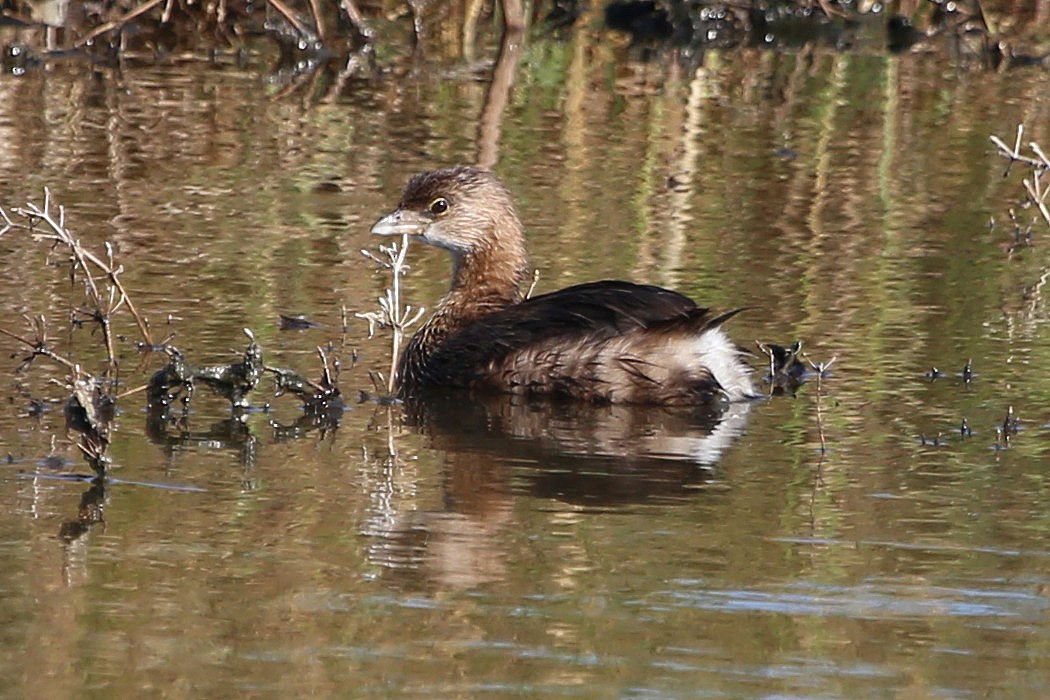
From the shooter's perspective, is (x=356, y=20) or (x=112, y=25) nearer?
(x=112, y=25)

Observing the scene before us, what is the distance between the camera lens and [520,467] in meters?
6.74

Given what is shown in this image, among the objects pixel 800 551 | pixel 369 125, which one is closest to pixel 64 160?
pixel 369 125

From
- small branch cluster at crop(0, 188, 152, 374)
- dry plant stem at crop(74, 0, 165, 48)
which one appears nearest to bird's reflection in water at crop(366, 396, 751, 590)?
small branch cluster at crop(0, 188, 152, 374)

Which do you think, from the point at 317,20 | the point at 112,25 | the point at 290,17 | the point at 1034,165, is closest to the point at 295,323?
the point at 1034,165

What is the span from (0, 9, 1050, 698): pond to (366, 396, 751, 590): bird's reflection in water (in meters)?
0.02

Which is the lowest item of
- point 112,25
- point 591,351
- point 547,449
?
point 547,449

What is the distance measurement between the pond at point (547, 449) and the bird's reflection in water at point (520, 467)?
0.8 inches

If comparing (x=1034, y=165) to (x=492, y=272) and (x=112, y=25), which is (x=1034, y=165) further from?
(x=112, y=25)

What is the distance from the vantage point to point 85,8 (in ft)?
57.0

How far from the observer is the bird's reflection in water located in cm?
559

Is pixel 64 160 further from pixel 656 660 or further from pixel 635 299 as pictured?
pixel 656 660

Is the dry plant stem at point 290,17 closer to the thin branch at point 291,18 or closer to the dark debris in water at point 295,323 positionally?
the thin branch at point 291,18

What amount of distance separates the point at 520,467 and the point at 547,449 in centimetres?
31

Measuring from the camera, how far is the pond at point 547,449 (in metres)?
4.81
